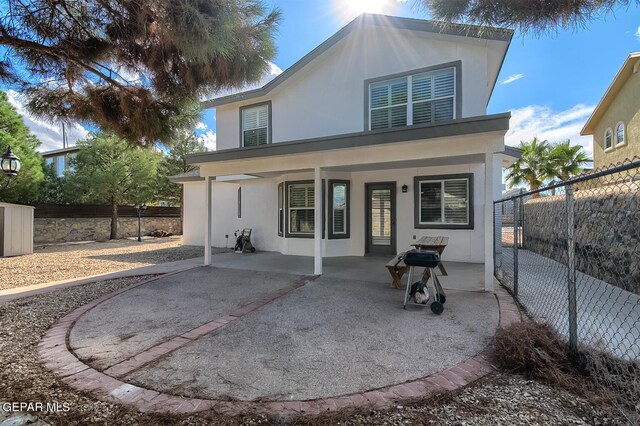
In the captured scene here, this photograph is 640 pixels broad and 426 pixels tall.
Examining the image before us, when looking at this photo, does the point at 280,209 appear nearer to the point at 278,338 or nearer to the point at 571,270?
the point at 278,338

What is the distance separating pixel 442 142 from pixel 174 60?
15.3ft

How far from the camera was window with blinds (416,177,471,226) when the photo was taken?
904 centimetres

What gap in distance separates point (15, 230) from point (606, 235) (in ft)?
57.1

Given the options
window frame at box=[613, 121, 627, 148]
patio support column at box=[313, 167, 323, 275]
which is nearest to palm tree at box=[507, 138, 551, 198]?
window frame at box=[613, 121, 627, 148]

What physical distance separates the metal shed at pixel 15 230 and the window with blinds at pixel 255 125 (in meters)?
8.55

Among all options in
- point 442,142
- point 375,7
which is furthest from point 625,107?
point 375,7

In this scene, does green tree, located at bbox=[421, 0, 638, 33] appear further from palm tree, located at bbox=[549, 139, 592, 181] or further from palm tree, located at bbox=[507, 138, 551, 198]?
palm tree, located at bbox=[549, 139, 592, 181]

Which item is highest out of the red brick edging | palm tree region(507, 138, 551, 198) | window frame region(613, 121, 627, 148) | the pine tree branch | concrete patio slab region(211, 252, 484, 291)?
window frame region(613, 121, 627, 148)

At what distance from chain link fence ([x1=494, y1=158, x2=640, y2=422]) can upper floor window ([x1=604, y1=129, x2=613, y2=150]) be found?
32.8 feet

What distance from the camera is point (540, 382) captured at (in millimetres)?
2834

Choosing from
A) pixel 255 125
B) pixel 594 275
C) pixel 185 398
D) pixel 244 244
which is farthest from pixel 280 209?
pixel 185 398

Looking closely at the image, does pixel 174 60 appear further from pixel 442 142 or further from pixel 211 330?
pixel 442 142

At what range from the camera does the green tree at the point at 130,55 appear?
11.4 ft

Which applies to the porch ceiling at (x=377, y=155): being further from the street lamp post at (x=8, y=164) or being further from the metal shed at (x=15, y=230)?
the metal shed at (x=15, y=230)
